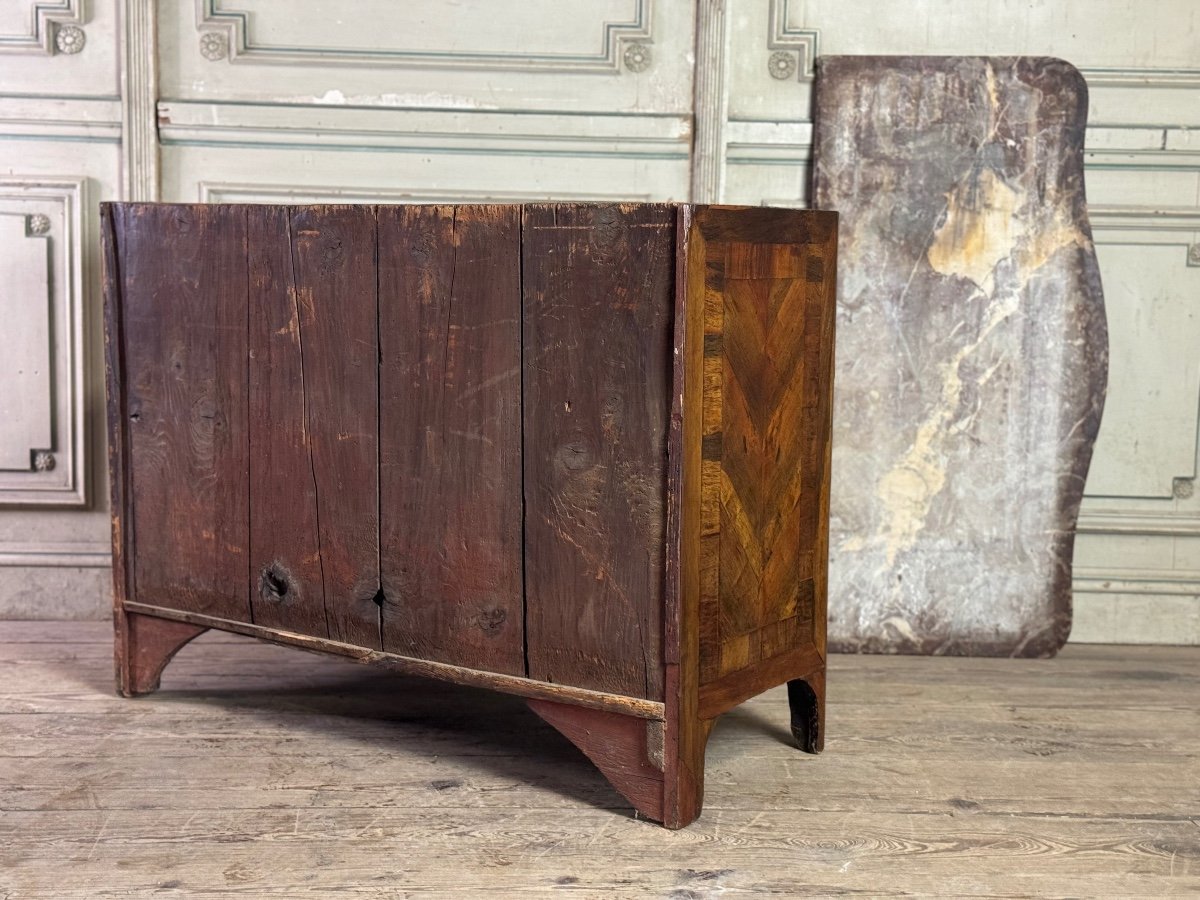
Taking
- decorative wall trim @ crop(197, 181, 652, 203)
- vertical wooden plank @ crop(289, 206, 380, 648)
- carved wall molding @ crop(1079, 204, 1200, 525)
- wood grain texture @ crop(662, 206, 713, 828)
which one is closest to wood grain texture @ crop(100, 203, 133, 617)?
vertical wooden plank @ crop(289, 206, 380, 648)

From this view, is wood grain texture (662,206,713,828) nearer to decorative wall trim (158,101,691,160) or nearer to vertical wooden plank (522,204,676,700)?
vertical wooden plank (522,204,676,700)

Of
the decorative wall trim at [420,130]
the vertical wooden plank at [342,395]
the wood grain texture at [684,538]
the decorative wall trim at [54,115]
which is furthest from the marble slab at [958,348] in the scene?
the decorative wall trim at [54,115]

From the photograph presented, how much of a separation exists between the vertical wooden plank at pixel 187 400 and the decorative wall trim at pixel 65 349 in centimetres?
62

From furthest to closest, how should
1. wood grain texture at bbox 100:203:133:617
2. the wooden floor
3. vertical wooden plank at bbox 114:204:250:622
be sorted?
wood grain texture at bbox 100:203:133:617 → vertical wooden plank at bbox 114:204:250:622 → the wooden floor

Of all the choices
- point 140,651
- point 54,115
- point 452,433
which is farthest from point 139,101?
point 452,433

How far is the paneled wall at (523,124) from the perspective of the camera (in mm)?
2857

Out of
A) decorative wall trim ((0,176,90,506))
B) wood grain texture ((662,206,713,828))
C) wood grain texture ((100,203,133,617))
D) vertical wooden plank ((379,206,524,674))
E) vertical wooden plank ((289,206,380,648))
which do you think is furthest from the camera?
decorative wall trim ((0,176,90,506))

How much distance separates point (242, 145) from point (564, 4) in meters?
0.80

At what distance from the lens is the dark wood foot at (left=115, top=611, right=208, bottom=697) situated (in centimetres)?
246

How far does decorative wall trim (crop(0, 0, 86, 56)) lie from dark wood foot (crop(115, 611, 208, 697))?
1.34m

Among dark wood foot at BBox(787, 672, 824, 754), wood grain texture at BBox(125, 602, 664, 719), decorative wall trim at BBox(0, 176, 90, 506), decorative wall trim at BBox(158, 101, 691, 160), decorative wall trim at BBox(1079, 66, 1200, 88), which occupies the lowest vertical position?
dark wood foot at BBox(787, 672, 824, 754)

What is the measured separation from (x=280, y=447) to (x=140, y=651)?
557 millimetres

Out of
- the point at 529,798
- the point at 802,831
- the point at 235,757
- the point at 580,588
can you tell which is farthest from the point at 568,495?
the point at 235,757

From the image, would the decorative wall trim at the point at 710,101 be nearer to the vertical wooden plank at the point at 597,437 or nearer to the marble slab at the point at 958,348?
the marble slab at the point at 958,348
